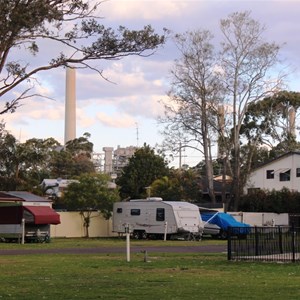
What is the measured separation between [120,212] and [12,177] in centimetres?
1724

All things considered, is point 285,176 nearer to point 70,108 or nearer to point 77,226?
point 77,226

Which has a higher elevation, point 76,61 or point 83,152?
point 83,152

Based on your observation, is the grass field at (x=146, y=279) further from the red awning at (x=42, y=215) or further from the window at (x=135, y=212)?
the window at (x=135, y=212)

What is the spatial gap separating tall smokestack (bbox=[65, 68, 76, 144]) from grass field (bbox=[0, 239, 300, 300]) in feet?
258

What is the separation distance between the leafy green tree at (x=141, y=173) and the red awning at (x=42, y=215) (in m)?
26.2

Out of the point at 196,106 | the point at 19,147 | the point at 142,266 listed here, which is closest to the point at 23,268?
the point at 142,266

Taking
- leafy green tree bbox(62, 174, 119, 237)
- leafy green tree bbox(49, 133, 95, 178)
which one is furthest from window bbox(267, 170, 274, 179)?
leafy green tree bbox(49, 133, 95, 178)

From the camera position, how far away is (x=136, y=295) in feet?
45.8

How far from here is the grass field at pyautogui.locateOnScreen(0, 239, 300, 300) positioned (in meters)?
14.2

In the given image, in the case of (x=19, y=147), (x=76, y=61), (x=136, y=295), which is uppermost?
(x=19, y=147)

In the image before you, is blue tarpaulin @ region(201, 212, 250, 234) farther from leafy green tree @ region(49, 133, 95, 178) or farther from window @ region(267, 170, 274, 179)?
leafy green tree @ region(49, 133, 95, 178)

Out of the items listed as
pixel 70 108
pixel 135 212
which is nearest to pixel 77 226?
pixel 135 212

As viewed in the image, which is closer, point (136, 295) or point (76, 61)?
point (136, 295)

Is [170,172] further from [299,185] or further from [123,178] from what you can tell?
[299,185]
